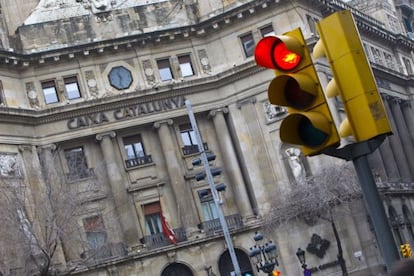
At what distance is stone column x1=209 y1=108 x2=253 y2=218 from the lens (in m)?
52.2

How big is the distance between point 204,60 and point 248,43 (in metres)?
2.96

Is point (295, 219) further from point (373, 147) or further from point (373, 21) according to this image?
point (373, 147)

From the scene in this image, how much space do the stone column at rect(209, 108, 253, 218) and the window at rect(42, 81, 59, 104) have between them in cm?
894

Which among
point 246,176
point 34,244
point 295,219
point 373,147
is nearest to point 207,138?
point 246,176

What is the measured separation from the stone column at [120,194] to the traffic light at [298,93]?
44.5 m

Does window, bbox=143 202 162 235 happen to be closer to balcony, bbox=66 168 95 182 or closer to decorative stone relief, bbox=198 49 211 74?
balcony, bbox=66 168 95 182

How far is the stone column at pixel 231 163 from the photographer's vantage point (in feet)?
171

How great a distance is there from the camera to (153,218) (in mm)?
52031

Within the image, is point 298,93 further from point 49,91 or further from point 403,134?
point 403,134

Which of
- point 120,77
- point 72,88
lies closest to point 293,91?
point 72,88

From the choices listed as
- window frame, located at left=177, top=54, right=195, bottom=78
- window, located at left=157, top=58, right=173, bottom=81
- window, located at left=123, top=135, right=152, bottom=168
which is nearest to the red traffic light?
window, located at left=123, top=135, right=152, bottom=168

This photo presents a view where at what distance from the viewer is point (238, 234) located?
167ft

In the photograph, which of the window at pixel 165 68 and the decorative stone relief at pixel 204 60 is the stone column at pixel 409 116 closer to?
the decorative stone relief at pixel 204 60

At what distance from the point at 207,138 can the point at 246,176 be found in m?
3.33
